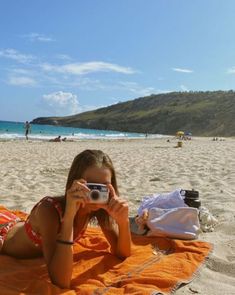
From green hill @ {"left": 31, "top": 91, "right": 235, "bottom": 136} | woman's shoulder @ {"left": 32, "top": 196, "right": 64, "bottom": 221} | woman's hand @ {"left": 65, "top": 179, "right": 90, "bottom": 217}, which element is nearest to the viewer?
woman's hand @ {"left": 65, "top": 179, "right": 90, "bottom": 217}

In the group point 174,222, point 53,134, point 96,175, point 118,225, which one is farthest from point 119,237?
point 53,134

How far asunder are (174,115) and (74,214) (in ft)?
229

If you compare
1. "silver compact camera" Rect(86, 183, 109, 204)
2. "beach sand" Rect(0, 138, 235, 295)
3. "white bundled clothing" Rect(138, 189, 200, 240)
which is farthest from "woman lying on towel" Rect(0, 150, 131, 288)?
"white bundled clothing" Rect(138, 189, 200, 240)

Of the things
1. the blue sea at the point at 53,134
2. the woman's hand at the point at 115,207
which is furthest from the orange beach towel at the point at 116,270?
the blue sea at the point at 53,134

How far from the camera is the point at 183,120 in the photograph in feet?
221

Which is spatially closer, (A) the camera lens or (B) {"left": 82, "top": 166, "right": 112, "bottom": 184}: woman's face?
(A) the camera lens

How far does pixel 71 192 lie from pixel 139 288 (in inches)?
31.2

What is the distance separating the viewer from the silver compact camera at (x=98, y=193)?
2615mm

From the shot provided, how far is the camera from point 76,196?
2584 millimetres

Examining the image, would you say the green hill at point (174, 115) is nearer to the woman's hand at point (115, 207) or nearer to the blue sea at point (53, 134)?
the blue sea at point (53, 134)

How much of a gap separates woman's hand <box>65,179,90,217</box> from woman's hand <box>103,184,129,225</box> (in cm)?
25

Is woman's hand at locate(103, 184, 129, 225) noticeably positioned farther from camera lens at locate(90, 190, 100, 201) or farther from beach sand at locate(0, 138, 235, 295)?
beach sand at locate(0, 138, 235, 295)

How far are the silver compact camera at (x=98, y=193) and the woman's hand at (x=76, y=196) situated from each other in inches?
1.3

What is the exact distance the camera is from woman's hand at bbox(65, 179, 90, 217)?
2.58m
